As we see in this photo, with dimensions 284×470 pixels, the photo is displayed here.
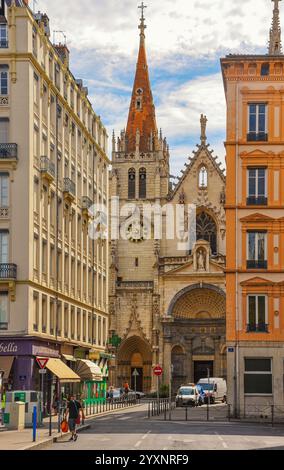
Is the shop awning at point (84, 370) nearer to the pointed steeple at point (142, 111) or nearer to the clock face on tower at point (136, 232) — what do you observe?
the clock face on tower at point (136, 232)

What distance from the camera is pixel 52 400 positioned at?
5650 cm

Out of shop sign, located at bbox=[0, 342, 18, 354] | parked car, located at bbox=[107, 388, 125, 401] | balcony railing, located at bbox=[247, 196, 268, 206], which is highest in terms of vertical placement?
balcony railing, located at bbox=[247, 196, 268, 206]

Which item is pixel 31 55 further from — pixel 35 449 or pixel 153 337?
pixel 153 337

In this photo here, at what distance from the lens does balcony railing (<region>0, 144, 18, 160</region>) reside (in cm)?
5266

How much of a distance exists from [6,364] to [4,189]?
859cm

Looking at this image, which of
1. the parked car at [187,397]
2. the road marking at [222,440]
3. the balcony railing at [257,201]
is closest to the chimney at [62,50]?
the balcony railing at [257,201]

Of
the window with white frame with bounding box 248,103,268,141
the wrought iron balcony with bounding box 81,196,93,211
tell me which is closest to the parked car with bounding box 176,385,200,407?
the wrought iron balcony with bounding box 81,196,93,211

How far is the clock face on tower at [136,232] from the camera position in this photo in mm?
102062

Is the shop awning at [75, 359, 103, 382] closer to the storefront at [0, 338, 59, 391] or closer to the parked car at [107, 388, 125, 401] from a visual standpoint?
the storefront at [0, 338, 59, 391]

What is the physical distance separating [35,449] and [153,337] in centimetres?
6700

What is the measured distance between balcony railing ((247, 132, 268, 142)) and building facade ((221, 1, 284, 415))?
0.02 m

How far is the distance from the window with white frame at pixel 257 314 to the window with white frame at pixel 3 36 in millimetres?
17430

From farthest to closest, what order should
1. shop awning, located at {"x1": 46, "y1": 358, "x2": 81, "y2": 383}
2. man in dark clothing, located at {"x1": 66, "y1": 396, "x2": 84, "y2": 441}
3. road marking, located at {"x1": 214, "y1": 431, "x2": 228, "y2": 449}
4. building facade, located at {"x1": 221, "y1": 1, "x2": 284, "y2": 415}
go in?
shop awning, located at {"x1": 46, "y1": 358, "x2": 81, "y2": 383} < building facade, located at {"x1": 221, "y1": 1, "x2": 284, "y2": 415} < man in dark clothing, located at {"x1": 66, "y1": 396, "x2": 84, "y2": 441} < road marking, located at {"x1": 214, "y1": 431, "x2": 228, "y2": 449}

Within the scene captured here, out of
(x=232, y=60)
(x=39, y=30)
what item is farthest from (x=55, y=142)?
(x=232, y=60)
